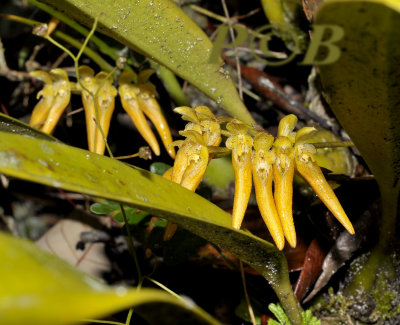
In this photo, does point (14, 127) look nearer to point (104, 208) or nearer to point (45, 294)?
point (104, 208)

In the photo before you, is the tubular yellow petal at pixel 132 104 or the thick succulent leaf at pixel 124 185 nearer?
the thick succulent leaf at pixel 124 185

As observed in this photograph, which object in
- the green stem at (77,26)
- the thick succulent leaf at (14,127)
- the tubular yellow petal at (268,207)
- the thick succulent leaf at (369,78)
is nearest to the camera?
the thick succulent leaf at (369,78)

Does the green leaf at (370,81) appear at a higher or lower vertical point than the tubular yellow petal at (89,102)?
higher

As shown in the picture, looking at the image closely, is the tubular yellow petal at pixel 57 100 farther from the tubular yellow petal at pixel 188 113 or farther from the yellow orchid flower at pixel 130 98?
the tubular yellow petal at pixel 188 113

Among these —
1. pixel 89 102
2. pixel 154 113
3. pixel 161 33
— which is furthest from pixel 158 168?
pixel 161 33

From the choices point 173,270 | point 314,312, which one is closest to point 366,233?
point 314,312

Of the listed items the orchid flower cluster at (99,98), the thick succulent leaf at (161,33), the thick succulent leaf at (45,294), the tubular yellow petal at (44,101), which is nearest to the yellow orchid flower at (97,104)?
the orchid flower cluster at (99,98)
